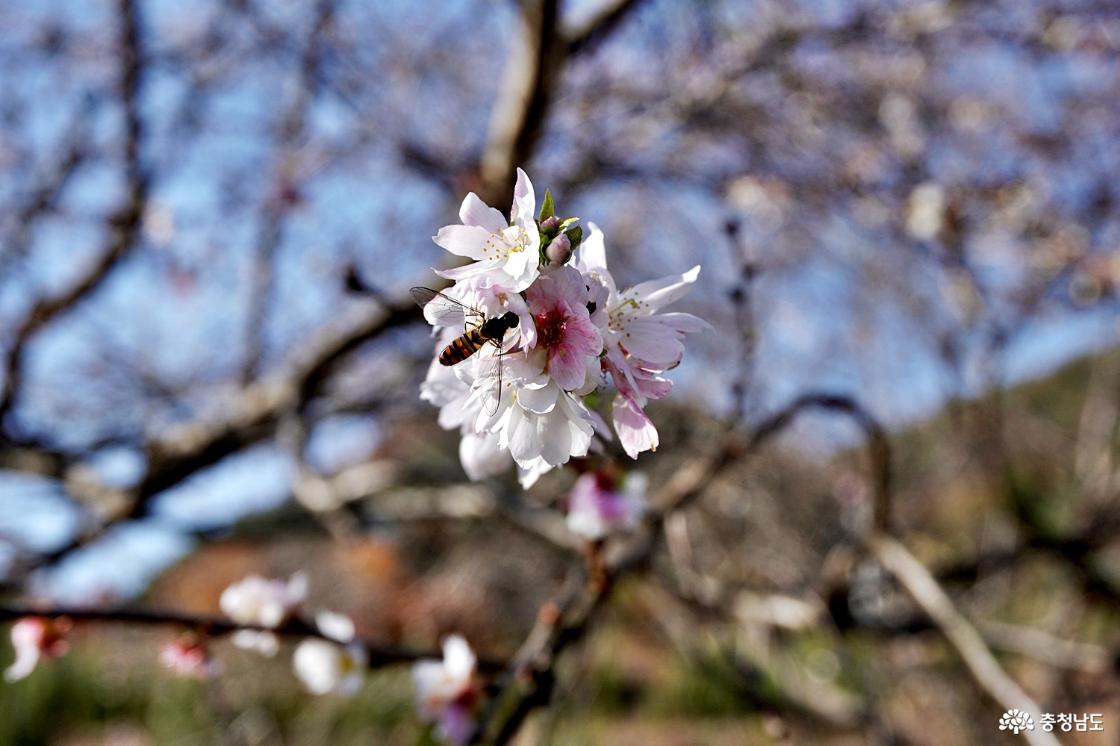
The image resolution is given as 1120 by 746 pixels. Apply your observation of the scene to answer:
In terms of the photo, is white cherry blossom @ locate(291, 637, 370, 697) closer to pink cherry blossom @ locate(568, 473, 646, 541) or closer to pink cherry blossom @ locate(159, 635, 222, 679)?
pink cherry blossom @ locate(159, 635, 222, 679)

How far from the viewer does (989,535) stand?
14.1 ft

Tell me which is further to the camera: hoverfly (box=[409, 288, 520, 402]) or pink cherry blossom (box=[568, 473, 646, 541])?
pink cherry blossom (box=[568, 473, 646, 541])

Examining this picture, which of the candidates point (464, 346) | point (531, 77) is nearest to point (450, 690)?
point (464, 346)

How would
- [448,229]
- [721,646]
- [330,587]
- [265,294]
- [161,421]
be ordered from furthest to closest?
1. [330,587]
2. [161,421]
3. [265,294]
4. [721,646]
5. [448,229]

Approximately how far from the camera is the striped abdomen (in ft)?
2.60

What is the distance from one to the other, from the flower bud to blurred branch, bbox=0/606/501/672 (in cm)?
76

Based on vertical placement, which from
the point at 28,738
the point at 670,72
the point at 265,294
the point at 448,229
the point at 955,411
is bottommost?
the point at 28,738

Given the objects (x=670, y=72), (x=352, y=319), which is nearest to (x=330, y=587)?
(x=352, y=319)

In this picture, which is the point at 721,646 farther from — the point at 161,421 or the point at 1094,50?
the point at 1094,50

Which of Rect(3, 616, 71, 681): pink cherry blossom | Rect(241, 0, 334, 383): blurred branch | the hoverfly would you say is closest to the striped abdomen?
the hoverfly

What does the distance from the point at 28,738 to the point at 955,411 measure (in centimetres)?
629

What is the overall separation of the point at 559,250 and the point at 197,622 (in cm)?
88

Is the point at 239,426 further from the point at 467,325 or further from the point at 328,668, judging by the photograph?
the point at 467,325

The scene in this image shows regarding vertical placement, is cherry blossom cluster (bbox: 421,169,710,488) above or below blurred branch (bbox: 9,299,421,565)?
above
